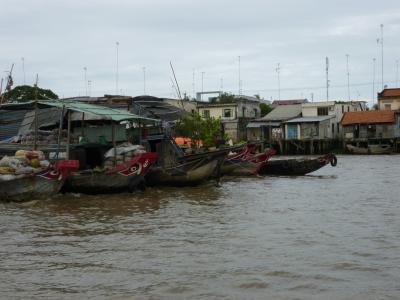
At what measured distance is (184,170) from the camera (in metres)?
15.2

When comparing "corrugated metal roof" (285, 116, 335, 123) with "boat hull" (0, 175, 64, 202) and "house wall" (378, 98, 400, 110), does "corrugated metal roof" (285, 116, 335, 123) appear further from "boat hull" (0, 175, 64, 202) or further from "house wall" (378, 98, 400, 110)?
"boat hull" (0, 175, 64, 202)

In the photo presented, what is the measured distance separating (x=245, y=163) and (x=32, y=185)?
951cm

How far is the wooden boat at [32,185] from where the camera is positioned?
1179cm

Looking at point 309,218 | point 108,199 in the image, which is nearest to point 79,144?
point 108,199

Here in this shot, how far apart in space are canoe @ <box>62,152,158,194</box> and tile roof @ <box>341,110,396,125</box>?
29.4 metres

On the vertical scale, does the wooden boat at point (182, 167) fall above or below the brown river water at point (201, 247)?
above

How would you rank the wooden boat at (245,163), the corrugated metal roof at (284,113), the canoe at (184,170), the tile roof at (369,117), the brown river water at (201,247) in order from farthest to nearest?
the corrugated metal roof at (284,113) → the tile roof at (369,117) → the wooden boat at (245,163) → the canoe at (184,170) → the brown river water at (201,247)

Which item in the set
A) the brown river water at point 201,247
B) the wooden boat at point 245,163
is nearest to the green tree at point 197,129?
the wooden boat at point 245,163

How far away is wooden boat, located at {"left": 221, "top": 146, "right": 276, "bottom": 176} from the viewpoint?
19.3 m

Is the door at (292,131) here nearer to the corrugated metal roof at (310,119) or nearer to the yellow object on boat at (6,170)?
the corrugated metal roof at (310,119)

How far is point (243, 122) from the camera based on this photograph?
44281 millimetres

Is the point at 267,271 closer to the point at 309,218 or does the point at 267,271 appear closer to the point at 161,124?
the point at 309,218

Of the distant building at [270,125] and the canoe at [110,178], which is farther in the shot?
the distant building at [270,125]

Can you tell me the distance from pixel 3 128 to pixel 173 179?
17.9 feet
